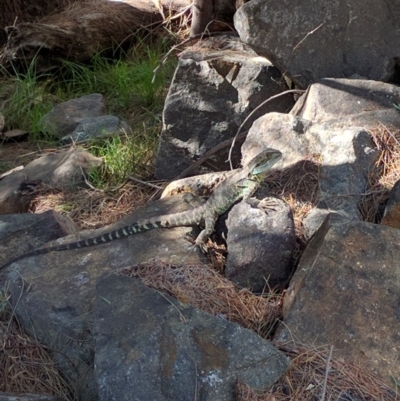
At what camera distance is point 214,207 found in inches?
187

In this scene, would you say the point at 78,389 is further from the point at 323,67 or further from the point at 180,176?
the point at 323,67

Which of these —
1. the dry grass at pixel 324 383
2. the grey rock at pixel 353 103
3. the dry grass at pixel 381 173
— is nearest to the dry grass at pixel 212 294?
the dry grass at pixel 324 383

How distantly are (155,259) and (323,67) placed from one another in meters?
2.28

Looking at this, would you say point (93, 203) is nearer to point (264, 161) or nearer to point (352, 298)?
point (264, 161)

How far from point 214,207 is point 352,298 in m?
1.44

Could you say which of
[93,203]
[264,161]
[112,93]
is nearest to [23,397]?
[264,161]

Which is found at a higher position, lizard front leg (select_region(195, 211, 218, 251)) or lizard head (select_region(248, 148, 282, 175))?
lizard head (select_region(248, 148, 282, 175))

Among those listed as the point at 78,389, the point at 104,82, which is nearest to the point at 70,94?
the point at 104,82

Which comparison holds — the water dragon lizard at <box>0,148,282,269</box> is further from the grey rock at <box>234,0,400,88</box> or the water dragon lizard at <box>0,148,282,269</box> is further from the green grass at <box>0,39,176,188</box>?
the green grass at <box>0,39,176,188</box>

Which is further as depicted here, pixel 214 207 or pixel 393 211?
pixel 214 207

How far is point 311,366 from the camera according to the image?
3.29 m

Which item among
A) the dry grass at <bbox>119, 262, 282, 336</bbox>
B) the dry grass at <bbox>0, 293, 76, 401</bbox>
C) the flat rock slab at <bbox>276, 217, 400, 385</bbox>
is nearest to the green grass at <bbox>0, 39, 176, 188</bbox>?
the dry grass at <bbox>119, 262, 282, 336</bbox>

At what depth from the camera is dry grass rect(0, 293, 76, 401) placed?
3.65 meters

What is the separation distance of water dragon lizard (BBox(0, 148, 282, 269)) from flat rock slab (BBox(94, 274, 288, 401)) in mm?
1274
